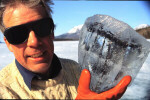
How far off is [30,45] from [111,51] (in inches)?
20.4

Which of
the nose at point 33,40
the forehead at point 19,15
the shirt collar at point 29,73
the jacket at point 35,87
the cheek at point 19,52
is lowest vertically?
the jacket at point 35,87

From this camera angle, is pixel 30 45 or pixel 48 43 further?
pixel 48 43

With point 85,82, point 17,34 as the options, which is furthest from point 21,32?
point 85,82

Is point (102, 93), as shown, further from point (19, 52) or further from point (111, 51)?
point (19, 52)

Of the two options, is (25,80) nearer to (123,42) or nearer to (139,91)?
(123,42)

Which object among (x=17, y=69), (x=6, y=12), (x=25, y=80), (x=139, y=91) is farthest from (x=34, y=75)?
(x=139, y=91)

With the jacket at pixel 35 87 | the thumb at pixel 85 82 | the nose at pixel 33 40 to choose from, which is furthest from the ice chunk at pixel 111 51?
the nose at pixel 33 40

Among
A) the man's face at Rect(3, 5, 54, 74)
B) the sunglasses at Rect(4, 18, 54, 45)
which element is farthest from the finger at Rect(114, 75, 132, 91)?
the sunglasses at Rect(4, 18, 54, 45)

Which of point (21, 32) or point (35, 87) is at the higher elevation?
point (21, 32)

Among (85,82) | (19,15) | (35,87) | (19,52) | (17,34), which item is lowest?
(35,87)

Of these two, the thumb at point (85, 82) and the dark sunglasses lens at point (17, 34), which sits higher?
the dark sunglasses lens at point (17, 34)

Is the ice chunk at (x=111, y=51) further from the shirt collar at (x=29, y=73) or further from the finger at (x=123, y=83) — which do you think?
the shirt collar at (x=29, y=73)

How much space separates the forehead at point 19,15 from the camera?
91cm

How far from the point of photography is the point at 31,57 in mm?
958
